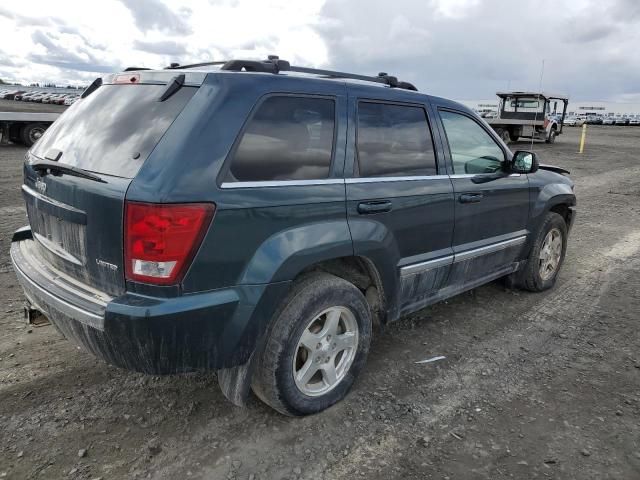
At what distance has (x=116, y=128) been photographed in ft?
8.70

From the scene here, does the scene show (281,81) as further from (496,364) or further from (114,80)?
(496,364)

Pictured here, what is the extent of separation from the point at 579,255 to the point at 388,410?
4.52 m

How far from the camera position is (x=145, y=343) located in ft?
7.62

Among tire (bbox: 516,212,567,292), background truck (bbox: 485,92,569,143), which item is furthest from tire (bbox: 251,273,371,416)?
background truck (bbox: 485,92,569,143)

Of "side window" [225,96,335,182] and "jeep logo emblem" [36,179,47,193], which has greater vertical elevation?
"side window" [225,96,335,182]

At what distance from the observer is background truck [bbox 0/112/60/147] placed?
14562mm

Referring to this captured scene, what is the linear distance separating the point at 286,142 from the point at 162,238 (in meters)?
0.85

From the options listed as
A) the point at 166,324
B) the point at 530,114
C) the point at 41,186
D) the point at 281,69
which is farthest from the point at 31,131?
the point at 530,114

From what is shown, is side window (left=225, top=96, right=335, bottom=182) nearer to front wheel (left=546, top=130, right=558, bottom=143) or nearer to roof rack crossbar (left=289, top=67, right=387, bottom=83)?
roof rack crossbar (left=289, top=67, right=387, bottom=83)

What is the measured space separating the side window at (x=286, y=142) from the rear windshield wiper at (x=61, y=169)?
67 centimetres

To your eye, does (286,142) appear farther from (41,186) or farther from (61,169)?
(41,186)

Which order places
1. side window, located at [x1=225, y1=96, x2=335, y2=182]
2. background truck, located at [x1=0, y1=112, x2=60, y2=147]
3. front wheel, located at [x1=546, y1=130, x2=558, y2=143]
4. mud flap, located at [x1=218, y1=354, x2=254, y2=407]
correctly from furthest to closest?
front wheel, located at [x1=546, y1=130, x2=558, y2=143], background truck, located at [x1=0, y1=112, x2=60, y2=147], mud flap, located at [x1=218, y1=354, x2=254, y2=407], side window, located at [x1=225, y1=96, x2=335, y2=182]

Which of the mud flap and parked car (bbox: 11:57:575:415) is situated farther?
the mud flap

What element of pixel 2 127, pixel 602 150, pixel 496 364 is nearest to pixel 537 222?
pixel 496 364
